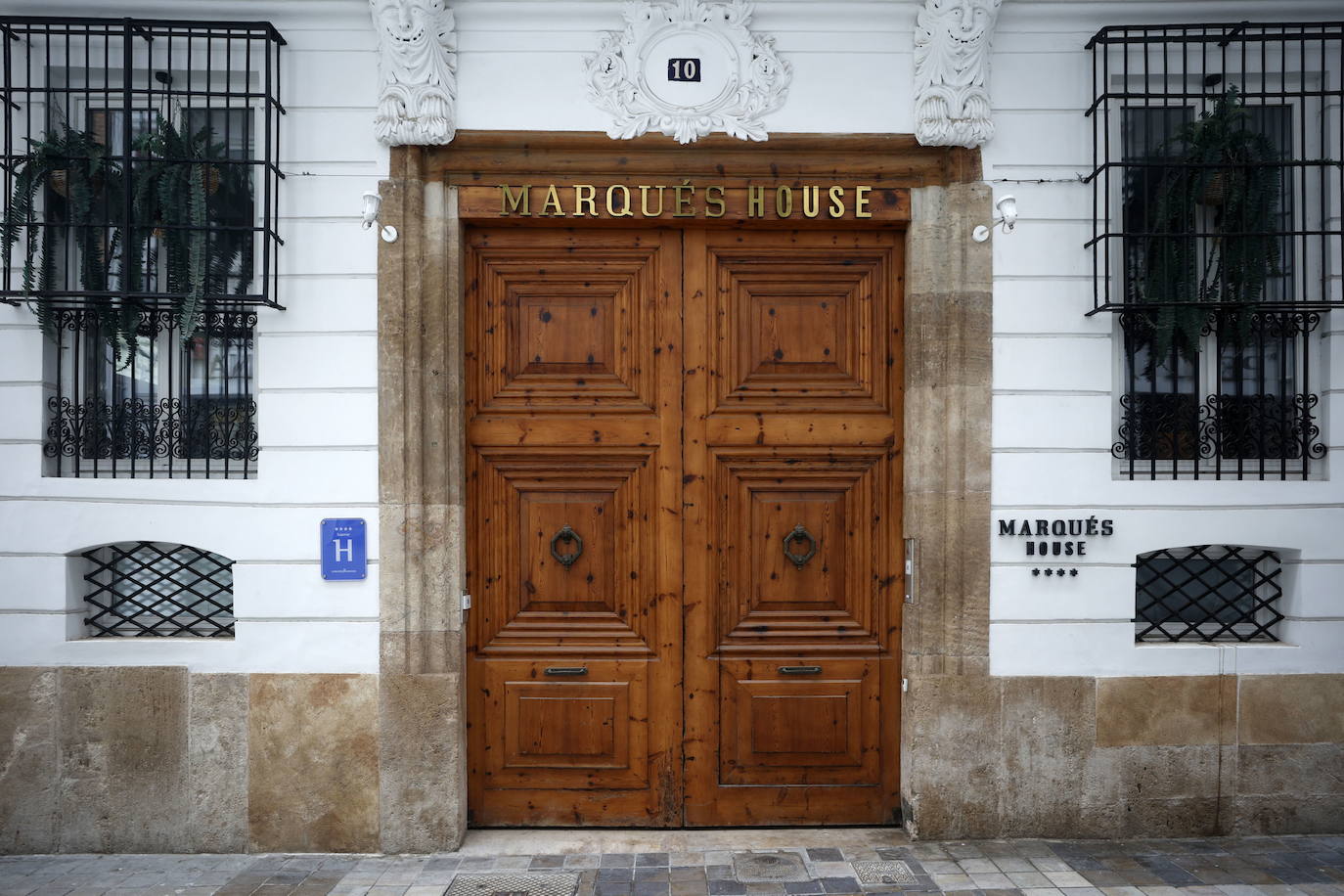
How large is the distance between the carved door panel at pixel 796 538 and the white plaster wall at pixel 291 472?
79.4 inches

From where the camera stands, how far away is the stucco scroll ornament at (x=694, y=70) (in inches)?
211

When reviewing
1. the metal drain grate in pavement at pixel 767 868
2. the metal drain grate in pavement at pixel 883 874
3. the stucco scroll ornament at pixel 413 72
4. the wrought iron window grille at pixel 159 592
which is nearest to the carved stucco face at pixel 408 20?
the stucco scroll ornament at pixel 413 72

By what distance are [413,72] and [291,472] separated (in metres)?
2.43

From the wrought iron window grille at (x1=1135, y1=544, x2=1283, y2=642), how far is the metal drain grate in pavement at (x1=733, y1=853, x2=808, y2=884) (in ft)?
8.24

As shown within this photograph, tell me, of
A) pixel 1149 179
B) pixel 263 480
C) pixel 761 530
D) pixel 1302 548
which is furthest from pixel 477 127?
pixel 1302 548

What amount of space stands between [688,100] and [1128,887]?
16.3ft

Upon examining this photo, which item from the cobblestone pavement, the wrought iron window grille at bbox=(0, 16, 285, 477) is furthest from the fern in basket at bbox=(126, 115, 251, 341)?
Answer: the cobblestone pavement

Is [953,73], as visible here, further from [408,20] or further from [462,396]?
[462,396]

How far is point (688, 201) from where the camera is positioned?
17.9 feet

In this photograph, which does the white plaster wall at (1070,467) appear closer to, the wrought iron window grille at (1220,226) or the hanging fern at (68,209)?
the wrought iron window grille at (1220,226)

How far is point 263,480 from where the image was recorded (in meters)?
5.34

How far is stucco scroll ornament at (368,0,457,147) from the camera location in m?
5.23

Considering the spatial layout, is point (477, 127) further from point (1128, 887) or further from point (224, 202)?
point (1128, 887)

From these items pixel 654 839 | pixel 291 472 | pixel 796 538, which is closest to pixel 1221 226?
pixel 796 538
